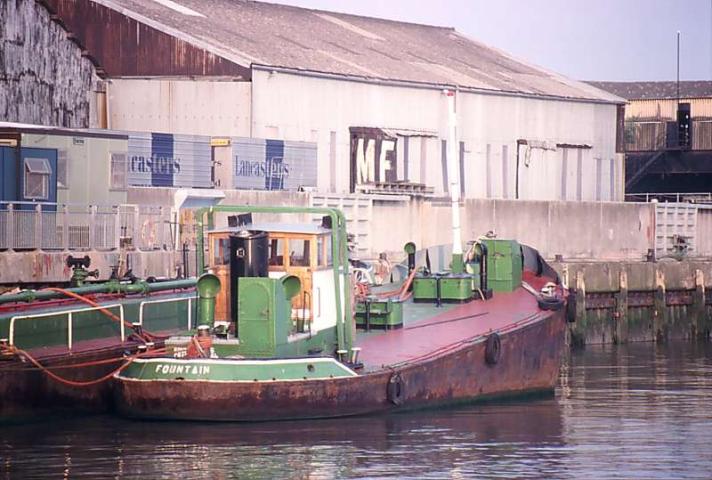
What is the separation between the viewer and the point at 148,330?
30438mm

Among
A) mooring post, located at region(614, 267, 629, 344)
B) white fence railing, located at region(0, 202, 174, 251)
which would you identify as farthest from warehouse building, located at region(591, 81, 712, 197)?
white fence railing, located at region(0, 202, 174, 251)

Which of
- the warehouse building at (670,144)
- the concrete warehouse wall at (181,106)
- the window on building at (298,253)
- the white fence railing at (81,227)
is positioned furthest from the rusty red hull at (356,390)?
the warehouse building at (670,144)

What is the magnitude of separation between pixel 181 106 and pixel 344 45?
1076cm

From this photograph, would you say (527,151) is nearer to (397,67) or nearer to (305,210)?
(397,67)

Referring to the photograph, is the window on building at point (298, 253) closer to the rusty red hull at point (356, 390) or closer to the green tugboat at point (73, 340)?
the green tugboat at point (73, 340)

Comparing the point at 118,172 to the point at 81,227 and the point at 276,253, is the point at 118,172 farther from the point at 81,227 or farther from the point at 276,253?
the point at 276,253

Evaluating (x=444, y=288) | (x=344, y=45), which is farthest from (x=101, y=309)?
(x=344, y=45)

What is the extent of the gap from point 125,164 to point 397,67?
2144 cm

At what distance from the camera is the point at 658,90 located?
9006 cm

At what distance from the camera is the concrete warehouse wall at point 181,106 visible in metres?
52.7

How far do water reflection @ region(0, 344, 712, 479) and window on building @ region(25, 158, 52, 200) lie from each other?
1260 centimetres

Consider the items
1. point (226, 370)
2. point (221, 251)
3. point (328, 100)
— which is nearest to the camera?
point (226, 370)

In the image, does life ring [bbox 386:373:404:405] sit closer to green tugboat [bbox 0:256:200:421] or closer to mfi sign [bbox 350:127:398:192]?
green tugboat [bbox 0:256:200:421]

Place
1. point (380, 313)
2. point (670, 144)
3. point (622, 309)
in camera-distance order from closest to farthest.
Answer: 1. point (380, 313)
2. point (622, 309)
3. point (670, 144)
